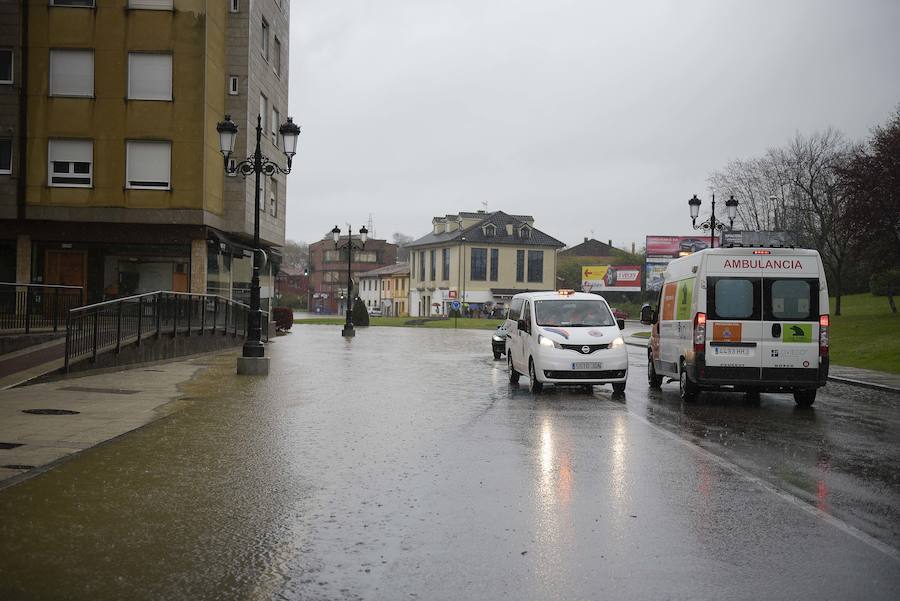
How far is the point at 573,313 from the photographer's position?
16.5 m

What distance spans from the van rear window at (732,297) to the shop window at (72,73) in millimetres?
23677

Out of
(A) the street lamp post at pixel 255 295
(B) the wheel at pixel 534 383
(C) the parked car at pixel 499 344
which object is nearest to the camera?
(B) the wheel at pixel 534 383

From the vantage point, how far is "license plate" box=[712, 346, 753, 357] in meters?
13.8

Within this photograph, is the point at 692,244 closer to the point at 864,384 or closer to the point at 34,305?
the point at 864,384

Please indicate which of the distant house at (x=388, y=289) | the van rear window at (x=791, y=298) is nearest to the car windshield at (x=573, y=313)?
the van rear window at (x=791, y=298)

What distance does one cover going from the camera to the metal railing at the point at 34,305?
17.8m

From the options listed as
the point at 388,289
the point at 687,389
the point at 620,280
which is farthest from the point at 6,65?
the point at 388,289

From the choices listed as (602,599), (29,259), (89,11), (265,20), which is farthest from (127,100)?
(602,599)

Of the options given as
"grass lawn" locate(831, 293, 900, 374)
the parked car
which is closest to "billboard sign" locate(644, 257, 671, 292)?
"grass lawn" locate(831, 293, 900, 374)

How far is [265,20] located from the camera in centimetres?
3684

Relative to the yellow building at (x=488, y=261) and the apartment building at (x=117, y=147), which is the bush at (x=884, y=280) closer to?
the apartment building at (x=117, y=147)

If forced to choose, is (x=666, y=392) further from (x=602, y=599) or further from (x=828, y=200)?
(x=828, y=200)

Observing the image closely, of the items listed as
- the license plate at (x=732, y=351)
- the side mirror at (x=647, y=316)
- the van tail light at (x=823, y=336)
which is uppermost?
the side mirror at (x=647, y=316)

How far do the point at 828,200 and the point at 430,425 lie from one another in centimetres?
4925
